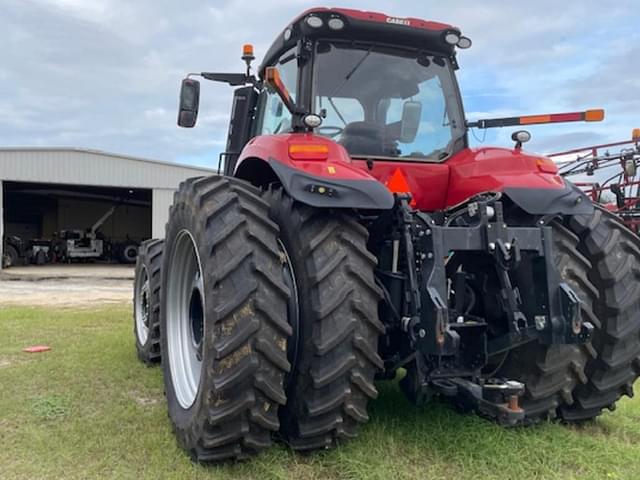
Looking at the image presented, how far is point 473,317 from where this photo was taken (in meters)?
3.11

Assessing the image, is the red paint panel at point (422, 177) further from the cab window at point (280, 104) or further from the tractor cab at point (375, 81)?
the cab window at point (280, 104)

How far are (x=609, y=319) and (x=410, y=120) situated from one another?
172 centimetres

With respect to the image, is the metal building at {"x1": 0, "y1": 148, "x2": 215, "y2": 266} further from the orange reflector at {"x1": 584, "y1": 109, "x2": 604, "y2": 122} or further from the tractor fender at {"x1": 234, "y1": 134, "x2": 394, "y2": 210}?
the tractor fender at {"x1": 234, "y1": 134, "x2": 394, "y2": 210}

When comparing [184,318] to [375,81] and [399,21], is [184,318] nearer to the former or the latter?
[375,81]

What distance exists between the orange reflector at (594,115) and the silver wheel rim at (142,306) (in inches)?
157

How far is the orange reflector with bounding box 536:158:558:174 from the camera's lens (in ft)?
11.3

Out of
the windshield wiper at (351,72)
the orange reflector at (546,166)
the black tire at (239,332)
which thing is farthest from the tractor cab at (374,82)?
the black tire at (239,332)

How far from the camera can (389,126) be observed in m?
3.75

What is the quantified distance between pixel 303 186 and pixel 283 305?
566mm

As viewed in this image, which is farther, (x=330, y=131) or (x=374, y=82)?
(x=374, y=82)

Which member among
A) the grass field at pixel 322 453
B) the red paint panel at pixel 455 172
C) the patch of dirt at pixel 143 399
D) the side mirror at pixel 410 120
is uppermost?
the side mirror at pixel 410 120

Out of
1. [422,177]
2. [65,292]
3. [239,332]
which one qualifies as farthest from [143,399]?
[65,292]

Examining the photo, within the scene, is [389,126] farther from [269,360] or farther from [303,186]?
[269,360]

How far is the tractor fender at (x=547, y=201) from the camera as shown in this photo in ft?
10.4
